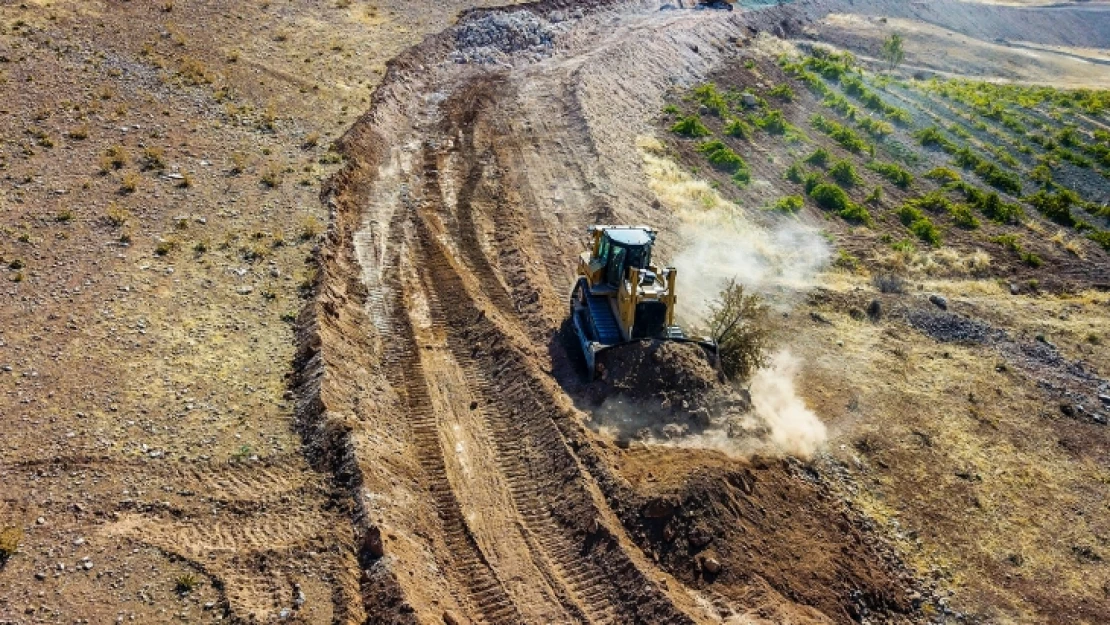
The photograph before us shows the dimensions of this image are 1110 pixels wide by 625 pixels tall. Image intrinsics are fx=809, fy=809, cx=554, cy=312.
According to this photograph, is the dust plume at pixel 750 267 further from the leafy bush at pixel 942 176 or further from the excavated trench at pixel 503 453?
the leafy bush at pixel 942 176

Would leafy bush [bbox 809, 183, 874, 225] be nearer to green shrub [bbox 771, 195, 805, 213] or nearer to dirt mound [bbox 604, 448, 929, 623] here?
green shrub [bbox 771, 195, 805, 213]

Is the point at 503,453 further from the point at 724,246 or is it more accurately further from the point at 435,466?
the point at 724,246

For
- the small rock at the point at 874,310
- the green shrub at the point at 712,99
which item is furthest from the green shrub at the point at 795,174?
the small rock at the point at 874,310

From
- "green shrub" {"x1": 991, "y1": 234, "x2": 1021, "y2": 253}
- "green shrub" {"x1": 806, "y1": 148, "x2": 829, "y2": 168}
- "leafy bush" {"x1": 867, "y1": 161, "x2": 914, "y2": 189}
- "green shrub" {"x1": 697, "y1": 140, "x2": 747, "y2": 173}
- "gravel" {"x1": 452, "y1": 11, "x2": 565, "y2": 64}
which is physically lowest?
"green shrub" {"x1": 991, "y1": 234, "x2": 1021, "y2": 253}

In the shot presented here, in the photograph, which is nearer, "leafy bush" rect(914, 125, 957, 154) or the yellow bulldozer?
the yellow bulldozer

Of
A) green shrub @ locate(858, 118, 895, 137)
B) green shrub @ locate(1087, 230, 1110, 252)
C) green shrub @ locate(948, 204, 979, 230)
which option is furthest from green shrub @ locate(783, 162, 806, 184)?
green shrub @ locate(1087, 230, 1110, 252)

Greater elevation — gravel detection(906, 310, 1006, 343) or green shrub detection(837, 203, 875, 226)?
green shrub detection(837, 203, 875, 226)
